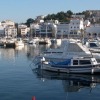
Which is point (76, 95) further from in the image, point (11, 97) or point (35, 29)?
point (35, 29)

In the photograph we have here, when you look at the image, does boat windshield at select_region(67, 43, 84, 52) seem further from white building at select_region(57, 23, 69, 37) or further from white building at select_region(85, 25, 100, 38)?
white building at select_region(57, 23, 69, 37)

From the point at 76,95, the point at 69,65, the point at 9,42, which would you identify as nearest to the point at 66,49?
the point at 69,65

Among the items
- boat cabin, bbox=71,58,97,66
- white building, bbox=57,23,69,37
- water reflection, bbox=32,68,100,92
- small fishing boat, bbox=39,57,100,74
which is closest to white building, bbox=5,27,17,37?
white building, bbox=57,23,69,37

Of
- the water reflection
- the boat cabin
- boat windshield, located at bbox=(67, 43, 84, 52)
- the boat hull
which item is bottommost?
the water reflection

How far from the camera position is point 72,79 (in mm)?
28156

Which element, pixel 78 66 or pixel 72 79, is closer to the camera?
pixel 72 79

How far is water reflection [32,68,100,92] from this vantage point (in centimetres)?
2478

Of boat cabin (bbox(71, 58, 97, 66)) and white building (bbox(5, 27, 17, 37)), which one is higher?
boat cabin (bbox(71, 58, 97, 66))

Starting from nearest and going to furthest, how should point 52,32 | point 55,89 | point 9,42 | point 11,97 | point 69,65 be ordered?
point 11,97 < point 55,89 < point 69,65 < point 9,42 < point 52,32

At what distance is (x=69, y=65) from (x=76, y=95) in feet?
30.2

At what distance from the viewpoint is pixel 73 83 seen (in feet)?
86.7

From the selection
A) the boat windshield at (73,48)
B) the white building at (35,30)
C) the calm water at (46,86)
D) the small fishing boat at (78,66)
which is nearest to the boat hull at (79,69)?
the small fishing boat at (78,66)

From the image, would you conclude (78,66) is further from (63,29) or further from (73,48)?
(63,29)

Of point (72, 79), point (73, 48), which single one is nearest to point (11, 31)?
point (73, 48)
